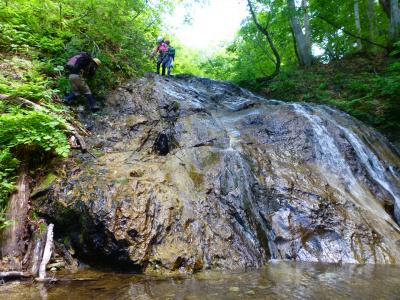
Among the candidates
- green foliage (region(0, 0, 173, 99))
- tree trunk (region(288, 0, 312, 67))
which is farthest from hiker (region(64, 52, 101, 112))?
tree trunk (region(288, 0, 312, 67))

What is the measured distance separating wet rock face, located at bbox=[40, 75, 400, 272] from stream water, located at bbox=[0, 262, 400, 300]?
34 cm

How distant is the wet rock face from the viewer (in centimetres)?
445

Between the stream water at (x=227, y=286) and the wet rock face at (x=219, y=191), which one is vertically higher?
the wet rock face at (x=219, y=191)

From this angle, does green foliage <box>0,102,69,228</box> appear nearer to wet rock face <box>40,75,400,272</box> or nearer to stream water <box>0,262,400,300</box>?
wet rock face <box>40,75,400,272</box>

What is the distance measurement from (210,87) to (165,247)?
8609 mm

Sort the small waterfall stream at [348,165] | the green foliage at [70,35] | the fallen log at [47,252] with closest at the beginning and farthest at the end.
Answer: the fallen log at [47,252] < the small waterfall stream at [348,165] < the green foliage at [70,35]

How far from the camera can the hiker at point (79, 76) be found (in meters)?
7.11

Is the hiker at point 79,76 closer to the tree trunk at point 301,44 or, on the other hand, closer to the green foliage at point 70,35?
the green foliage at point 70,35

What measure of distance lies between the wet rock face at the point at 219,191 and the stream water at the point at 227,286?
34 centimetres

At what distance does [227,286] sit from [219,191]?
1977 mm

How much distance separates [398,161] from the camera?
8.55 meters

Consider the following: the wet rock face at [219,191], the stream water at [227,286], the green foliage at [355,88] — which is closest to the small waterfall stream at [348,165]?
the wet rock face at [219,191]

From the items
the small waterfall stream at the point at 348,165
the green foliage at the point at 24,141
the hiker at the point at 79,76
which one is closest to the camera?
the green foliage at the point at 24,141

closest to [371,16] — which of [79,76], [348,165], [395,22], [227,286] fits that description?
[395,22]
